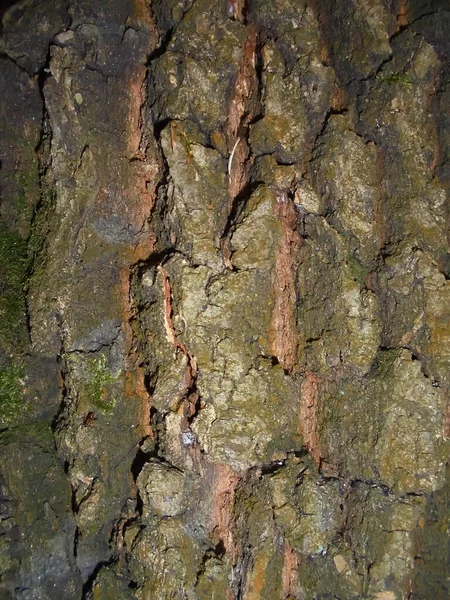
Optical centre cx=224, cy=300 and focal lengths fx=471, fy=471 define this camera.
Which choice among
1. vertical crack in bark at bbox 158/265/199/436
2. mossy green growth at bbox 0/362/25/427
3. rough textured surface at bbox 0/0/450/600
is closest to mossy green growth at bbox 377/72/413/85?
Answer: rough textured surface at bbox 0/0/450/600

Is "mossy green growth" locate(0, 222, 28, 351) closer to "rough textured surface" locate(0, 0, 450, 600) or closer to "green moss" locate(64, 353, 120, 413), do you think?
"rough textured surface" locate(0, 0, 450, 600)

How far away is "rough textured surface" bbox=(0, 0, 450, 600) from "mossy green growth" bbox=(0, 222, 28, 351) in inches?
2.9

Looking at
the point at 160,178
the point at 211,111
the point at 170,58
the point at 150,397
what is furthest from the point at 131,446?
the point at 170,58

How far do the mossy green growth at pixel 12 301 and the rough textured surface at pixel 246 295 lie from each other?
0.24ft

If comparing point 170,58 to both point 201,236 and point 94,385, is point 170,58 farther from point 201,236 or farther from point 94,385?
point 94,385

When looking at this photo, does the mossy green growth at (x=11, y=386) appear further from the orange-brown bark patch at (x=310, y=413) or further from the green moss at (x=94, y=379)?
the orange-brown bark patch at (x=310, y=413)

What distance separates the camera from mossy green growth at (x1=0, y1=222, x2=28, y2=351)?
2008 millimetres

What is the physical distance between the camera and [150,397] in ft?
5.84

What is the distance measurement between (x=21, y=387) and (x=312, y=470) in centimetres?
125

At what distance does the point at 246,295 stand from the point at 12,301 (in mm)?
1033

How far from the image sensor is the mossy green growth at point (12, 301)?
6.59 ft

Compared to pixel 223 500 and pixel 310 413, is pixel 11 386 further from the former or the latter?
pixel 310 413

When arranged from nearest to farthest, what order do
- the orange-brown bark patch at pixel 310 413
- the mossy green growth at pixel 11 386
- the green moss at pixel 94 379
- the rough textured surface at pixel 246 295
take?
the rough textured surface at pixel 246 295 < the orange-brown bark patch at pixel 310 413 < the green moss at pixel 94 379 < the mossy green growth at pixel 11 386

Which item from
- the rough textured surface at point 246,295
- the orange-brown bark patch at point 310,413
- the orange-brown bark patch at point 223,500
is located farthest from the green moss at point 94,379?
the orange-brown bark patch at point 310,413
